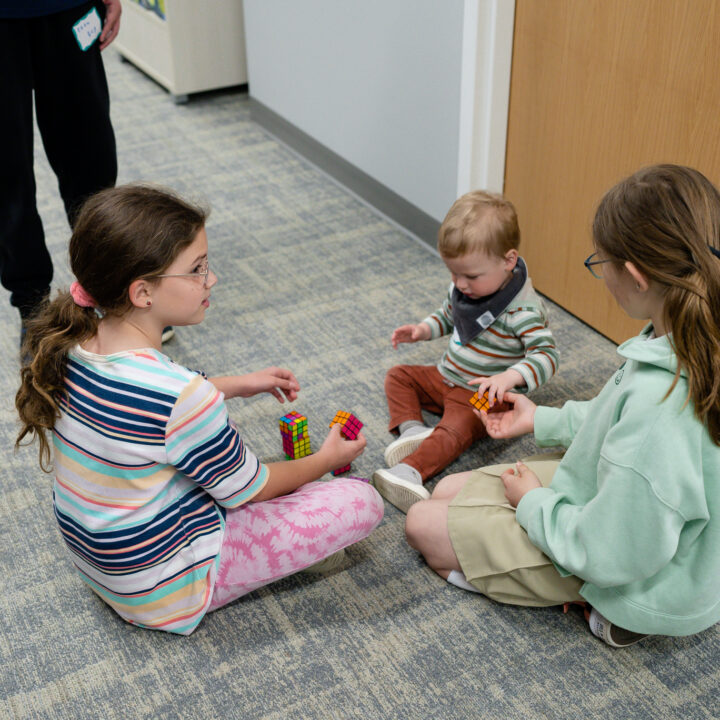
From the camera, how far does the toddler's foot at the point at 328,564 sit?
1583mm

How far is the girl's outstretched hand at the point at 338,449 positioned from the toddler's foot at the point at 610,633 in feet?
1.63

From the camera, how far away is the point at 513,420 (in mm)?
1657

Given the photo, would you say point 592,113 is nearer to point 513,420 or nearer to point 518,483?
point 513,420

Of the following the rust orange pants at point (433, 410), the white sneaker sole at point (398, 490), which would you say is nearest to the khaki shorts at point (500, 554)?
the white sneaker sole at point (398, 490)

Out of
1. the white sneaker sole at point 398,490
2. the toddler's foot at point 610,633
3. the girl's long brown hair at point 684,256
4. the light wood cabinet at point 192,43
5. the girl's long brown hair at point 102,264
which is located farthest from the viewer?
the light wood cabinet at point 192,43

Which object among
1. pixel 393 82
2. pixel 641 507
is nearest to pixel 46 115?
pixel 393 82

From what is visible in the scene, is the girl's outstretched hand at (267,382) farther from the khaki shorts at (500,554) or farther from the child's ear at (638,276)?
the child's ear at (638,276)

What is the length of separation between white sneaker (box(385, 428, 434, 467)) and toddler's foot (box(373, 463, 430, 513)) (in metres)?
0.05

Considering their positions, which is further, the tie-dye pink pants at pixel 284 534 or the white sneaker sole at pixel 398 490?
the white sneaker sole at pixel 398 490

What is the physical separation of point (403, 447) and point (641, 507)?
0.70m

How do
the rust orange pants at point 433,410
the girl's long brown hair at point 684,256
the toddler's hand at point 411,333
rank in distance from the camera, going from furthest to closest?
the toddler's hand at point 411,333, the rust orange pants at point 433,410, the girl's long brown hair at point 684,256

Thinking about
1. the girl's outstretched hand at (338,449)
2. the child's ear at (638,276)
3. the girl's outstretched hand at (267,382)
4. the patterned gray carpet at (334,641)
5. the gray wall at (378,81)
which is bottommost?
the patterned gray carpet at (334,641)

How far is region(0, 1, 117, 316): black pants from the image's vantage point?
1944mm

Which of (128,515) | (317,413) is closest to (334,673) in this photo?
(128,515)
